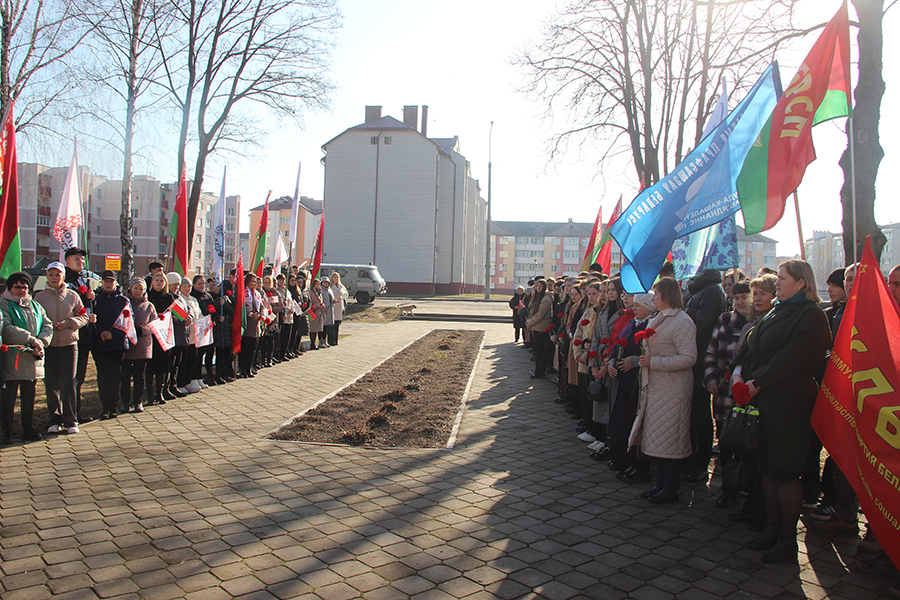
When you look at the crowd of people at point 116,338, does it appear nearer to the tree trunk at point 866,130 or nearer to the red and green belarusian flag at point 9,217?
the red and green belarusian flag at point 9,217

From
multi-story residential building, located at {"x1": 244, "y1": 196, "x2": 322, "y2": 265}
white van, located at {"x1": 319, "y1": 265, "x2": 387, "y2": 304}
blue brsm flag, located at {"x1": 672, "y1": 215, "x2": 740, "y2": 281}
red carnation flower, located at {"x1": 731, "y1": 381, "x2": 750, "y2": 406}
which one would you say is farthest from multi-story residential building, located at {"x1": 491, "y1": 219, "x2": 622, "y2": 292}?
red carnation flower, located at {"x1": 731, "y1": 381, "x2": 750, "y2": 406}

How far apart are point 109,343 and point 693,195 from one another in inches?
279

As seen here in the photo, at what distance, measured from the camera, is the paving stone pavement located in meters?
3.69

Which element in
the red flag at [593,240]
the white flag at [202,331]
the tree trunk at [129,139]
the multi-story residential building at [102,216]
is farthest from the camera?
the multi-story residential building at [102,216]

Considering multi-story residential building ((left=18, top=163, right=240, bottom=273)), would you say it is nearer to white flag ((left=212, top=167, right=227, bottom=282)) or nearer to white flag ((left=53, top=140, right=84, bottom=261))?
white flag ((left=212, top=167, right=227, bottom=282))

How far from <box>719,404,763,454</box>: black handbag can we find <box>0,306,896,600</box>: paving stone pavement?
730mm

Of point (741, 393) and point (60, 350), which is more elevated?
point (741, 393)

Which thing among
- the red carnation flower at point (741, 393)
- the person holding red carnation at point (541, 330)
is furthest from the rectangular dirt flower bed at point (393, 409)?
the red carnation flower at point (741, 393)

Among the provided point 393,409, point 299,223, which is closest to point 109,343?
point 393,409

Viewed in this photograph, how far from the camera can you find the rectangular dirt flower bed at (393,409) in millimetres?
7199

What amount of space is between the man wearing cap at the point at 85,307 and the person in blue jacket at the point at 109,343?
9cm

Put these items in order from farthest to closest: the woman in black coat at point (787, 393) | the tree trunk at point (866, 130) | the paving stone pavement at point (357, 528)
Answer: the tree trunk at point (866, 130)
the woman in black coat at point (787, 393)
the paving stone pavement at point (357, 528)

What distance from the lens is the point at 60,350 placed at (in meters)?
7.05

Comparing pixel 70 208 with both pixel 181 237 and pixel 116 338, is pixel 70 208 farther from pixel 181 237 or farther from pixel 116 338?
pixel 116 338
